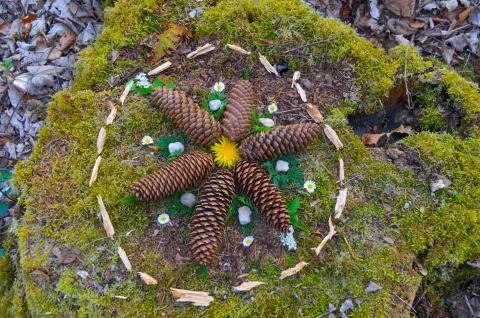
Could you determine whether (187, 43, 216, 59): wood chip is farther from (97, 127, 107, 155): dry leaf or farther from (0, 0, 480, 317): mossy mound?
(97, 127, 107, 155): dry leaf

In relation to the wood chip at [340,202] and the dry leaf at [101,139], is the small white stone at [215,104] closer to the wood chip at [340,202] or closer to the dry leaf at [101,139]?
the dry leaf at [101,139]

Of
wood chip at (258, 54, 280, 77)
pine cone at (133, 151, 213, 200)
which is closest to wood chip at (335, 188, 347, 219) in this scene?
pine cone at (133, 151, 213, 200)

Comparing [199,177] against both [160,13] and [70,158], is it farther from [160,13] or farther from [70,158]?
[160,13]

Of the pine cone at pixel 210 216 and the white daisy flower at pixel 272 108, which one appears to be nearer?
the pine cone at pixel 210 216

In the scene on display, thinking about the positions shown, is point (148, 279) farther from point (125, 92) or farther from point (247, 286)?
point (125, 92)

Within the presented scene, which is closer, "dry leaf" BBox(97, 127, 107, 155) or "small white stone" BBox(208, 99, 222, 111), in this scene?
"dry leaf" BBox(97, 127, 107, 155)

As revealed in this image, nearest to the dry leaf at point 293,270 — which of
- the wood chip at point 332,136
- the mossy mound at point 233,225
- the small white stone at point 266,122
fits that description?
the mossy mound at point 233,225

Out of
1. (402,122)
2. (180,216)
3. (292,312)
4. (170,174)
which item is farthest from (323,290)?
(402,122)
